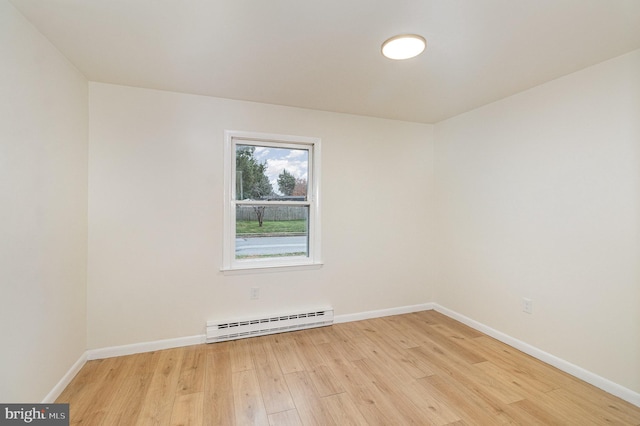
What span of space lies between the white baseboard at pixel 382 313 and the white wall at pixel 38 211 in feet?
8.06

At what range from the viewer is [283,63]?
7.08 feet

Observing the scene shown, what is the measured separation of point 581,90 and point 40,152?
13.0 ft

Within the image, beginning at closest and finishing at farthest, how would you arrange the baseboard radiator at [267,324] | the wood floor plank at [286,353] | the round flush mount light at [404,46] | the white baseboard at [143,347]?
the round flush mount light at [404,46] < the wood floor plank at [286,353] < the white baseboard at [143,347] < the baseboard radiator at [267,324]

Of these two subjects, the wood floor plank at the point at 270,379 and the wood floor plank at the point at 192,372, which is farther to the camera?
the wood floor plank at the point at 192,372

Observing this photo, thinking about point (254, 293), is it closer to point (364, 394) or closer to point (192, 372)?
point (192, 372)

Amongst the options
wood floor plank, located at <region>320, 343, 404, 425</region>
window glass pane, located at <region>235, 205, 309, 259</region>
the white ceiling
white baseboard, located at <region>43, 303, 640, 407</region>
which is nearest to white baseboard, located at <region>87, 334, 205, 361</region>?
white baseboard, located at <region>43, 303, 640, 407</region>

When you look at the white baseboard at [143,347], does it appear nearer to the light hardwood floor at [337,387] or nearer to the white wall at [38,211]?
the light hardwood floor at [337,387]

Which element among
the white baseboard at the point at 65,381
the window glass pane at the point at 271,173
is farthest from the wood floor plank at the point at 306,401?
the window glass pane at the point at 271,173

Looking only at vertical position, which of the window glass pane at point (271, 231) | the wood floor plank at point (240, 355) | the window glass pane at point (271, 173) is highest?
the window glass pane at point (271, 173)

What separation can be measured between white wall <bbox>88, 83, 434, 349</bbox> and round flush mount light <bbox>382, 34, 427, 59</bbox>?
4.45ft

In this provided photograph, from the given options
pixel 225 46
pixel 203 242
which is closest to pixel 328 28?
pixel 225 46

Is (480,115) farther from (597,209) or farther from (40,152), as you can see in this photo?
(40,152)

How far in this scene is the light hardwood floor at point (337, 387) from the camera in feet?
5.96

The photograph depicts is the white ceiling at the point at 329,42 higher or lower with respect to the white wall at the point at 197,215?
higher
